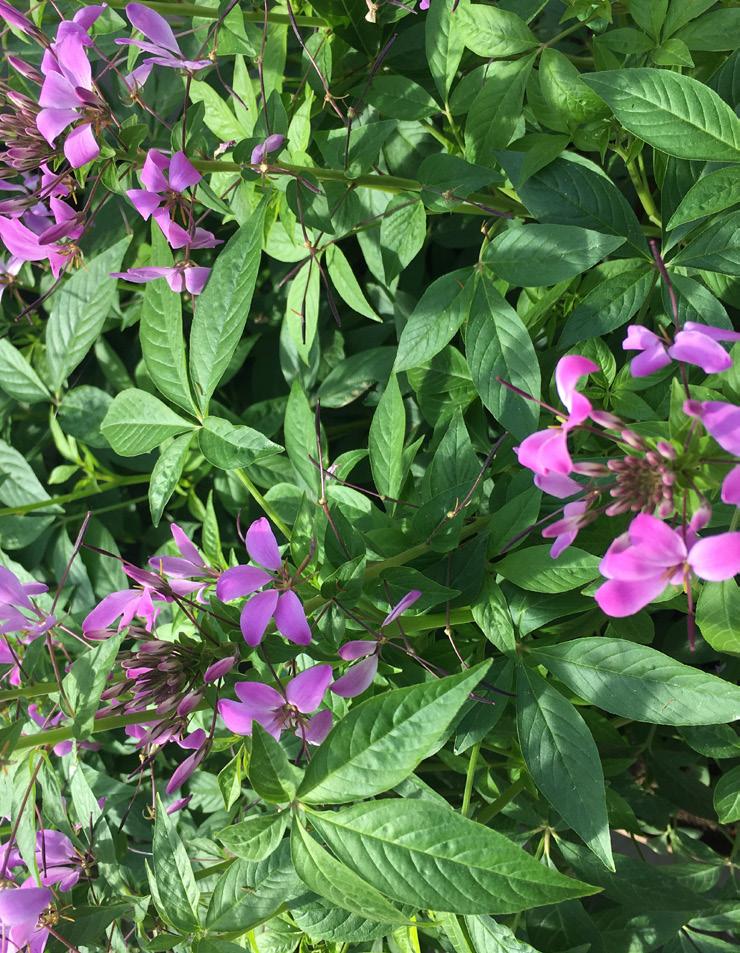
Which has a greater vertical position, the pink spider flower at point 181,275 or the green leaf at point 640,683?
the pink spider flower at point 181,275

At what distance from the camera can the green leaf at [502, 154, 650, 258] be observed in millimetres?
990

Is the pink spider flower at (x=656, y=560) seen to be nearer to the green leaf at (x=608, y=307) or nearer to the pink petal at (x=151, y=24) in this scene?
the green leaf at (x=608, y=307)

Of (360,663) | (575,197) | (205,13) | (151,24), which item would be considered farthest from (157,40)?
(360,663)

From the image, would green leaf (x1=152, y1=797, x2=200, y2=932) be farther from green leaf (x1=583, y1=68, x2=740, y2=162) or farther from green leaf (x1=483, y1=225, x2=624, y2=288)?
green leaf (x1=583, y1=68, x2=740, y2=162)

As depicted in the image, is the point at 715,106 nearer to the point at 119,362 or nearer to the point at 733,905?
the point at 733,905

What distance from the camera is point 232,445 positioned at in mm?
1055

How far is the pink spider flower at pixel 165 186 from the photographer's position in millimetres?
912

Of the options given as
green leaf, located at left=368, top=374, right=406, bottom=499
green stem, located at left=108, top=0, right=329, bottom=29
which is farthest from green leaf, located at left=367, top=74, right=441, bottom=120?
green leaf, located at left=368, top=374, right=406, bottom=499

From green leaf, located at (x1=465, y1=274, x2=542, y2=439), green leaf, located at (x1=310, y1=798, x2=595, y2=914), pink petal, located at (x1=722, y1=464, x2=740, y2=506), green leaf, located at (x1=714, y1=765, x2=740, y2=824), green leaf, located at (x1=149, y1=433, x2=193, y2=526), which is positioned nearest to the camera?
pink petal, located at (x1=722, y1=464, x2=740, y2=506)

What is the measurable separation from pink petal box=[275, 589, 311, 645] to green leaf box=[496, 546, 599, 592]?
0.26 m

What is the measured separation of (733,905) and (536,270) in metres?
0.91

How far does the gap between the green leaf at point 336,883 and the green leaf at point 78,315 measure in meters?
0.87

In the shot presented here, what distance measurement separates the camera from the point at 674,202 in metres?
0.99

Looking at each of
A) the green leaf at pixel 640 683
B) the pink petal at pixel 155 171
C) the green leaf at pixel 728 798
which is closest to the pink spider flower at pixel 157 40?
the pink petal at pixel 155 171
